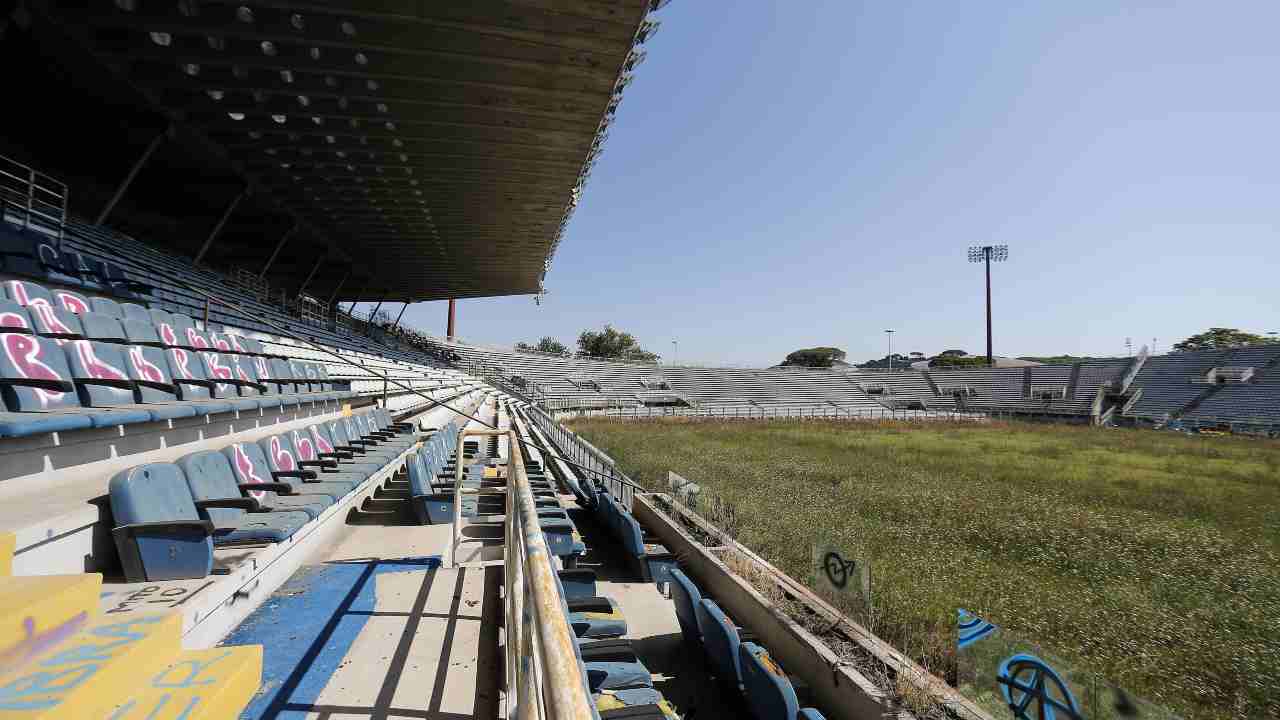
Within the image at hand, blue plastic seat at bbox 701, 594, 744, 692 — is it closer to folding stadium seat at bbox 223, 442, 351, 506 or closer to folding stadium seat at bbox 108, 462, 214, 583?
folding stadium seat at bbox 223, 442, 351, 506

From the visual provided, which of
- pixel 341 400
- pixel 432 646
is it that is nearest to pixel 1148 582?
pixel 432 646

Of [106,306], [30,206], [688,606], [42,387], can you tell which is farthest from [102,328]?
[30,206]

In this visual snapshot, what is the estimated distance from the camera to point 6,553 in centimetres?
198

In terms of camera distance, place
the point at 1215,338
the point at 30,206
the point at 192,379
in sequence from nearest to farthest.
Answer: the point at 192,379, the point at 30,206, the point at 1215,338

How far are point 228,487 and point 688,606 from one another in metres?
3.55

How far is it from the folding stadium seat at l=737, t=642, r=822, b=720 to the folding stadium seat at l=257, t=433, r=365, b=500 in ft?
10.8

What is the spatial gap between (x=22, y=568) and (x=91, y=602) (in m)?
0.47

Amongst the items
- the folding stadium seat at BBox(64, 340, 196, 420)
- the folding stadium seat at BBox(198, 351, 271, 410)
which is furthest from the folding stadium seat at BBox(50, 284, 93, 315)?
the folding stadium seat at BBox(64, 340, 196, 420)

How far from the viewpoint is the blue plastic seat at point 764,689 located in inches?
134

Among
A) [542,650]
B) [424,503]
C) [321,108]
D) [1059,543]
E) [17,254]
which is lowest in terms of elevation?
[1059,543]

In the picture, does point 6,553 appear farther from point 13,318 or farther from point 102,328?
point 102,328

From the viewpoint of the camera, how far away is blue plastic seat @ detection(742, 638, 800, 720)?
3.41 m

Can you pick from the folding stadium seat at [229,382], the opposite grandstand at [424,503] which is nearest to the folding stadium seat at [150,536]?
the opposite grandstand at [424,503]

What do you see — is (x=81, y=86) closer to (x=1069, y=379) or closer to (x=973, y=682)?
(x=973, y=682)
